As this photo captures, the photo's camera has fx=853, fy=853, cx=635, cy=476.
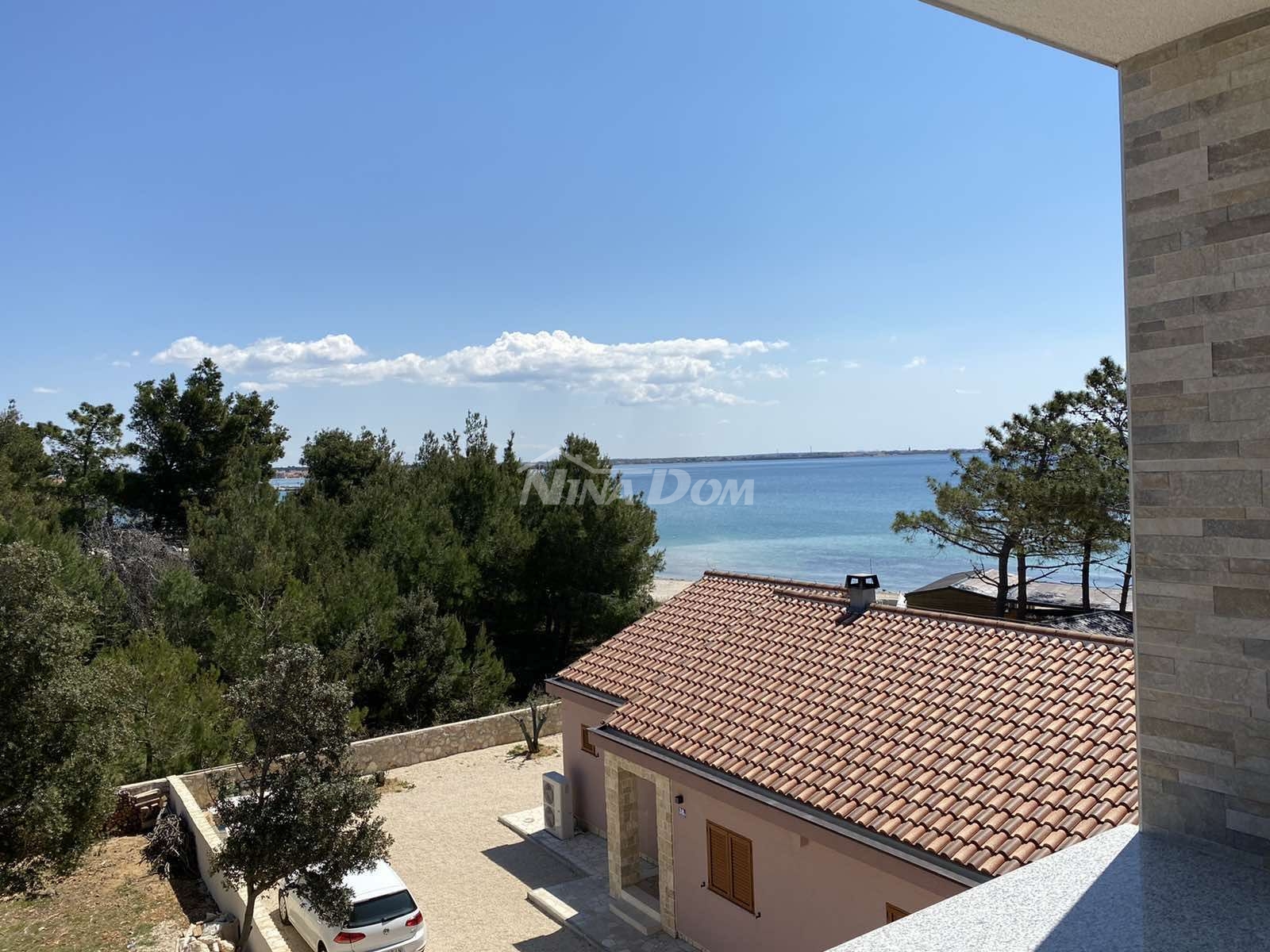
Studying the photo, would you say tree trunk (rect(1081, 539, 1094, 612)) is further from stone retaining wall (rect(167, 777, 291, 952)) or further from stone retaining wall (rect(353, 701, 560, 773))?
stone retaining wall (rect(167, 777, 291, 952))

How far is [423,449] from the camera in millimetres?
34219

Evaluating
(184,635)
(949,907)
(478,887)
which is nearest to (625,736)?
(478,887)

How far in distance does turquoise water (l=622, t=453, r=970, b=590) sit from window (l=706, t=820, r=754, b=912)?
80.7 feet

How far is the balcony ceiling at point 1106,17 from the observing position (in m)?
2.88

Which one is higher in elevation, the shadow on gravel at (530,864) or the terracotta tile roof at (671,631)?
the terracotta tile roof at (671,631)

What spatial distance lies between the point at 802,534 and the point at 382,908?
96.4 metres

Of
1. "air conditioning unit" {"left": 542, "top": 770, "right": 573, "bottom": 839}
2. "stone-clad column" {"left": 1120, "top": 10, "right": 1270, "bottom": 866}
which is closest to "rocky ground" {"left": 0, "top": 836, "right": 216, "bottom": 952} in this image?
"air conditioning unit" {"left": 542, "top": 770, "right": 573, "bottom": 839}

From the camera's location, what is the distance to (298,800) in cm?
1028

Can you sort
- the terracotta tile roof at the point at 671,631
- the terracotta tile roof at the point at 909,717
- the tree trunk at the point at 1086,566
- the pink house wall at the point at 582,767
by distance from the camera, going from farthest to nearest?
the tree trunk at the point at 1086,566 → the pink house wall at the point at 582,767 → the terracotta tile roof at the point at 671,631 → the terracotta tile roof at the point at 909,717

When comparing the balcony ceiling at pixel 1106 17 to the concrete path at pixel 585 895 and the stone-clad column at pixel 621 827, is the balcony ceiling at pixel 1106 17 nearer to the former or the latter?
the stone-clad column at pixel 621 827

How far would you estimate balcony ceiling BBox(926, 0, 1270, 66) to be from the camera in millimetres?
2877

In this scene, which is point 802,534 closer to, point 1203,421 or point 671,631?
point 671,631

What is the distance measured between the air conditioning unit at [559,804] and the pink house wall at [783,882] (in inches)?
158

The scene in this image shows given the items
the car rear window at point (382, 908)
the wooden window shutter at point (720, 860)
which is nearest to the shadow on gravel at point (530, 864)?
the car rear window at point (382, 908)
